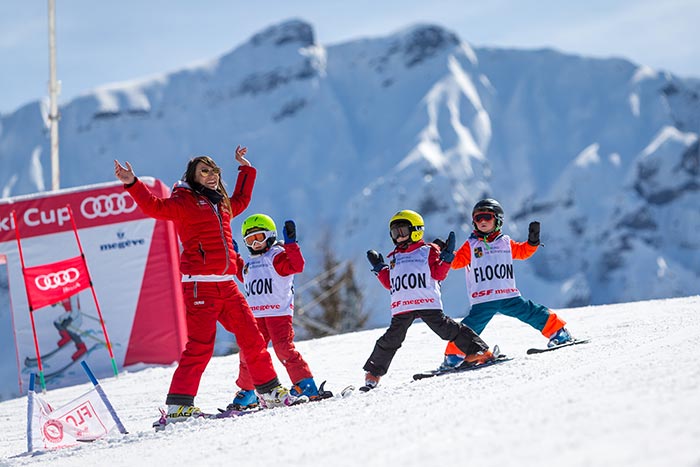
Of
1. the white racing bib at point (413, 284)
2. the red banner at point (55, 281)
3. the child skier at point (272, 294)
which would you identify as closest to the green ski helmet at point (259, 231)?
the child skier at point (272, 294)

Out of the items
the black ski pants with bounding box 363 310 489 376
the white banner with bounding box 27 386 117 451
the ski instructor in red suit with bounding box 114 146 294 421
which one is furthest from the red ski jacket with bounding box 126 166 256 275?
the black ski pants with bounding box 363 310 489 376

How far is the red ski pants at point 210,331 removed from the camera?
5.54m

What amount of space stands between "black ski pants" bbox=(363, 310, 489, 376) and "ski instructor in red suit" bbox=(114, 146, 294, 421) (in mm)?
883

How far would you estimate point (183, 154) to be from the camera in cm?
10575

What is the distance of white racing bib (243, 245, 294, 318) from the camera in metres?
6.57

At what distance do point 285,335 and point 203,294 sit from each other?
105cm

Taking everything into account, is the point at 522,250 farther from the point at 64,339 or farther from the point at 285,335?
the point at 64,339

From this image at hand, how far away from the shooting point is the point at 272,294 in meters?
6.57

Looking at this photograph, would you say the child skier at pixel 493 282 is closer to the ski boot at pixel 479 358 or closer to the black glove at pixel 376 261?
the ski boot at pixel 479 358

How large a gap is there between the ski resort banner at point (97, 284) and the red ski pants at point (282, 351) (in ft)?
19.0

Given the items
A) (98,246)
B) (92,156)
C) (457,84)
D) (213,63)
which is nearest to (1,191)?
(92,156)

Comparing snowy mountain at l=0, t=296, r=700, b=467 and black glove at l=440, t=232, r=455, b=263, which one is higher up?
black glove at l=440, t=232, r=455, b=263

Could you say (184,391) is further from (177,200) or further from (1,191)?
(1,191)

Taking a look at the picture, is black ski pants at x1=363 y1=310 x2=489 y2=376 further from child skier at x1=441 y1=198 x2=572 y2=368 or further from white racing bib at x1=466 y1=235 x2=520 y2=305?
white racing bib at x1=466 y1=235 x2=520 y2=305
